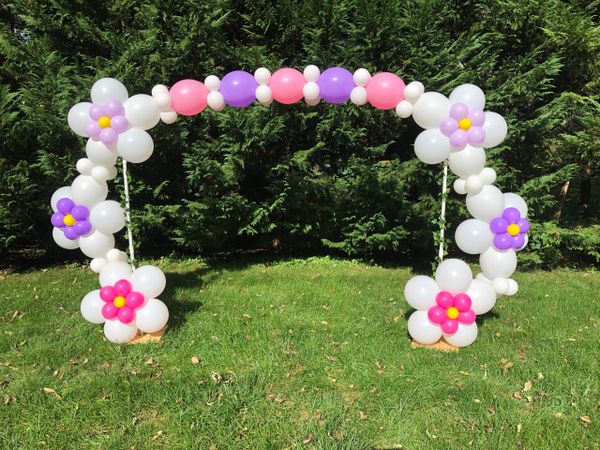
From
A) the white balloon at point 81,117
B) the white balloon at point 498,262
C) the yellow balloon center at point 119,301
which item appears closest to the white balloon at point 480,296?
the white balloon at point 498,262

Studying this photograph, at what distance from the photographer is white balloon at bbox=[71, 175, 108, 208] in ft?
14.1

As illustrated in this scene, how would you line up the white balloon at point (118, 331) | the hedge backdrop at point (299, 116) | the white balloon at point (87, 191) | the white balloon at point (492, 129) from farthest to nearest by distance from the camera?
1. the hedge backdrop at point (299, 116)
2. the white balloon at point (87, 191)
3. the white balloon at point (118, 331)
4. the white balloon at point (492, 129)

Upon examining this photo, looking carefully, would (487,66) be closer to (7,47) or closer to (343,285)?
(343,285)

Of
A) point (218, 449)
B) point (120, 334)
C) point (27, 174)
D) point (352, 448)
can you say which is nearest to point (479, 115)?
point (352, 448)

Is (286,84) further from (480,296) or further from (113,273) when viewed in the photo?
(480,296)

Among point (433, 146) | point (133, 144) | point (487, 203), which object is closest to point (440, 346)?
point (487, 203)

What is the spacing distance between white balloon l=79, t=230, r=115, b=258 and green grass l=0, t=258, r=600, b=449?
2.68 ft

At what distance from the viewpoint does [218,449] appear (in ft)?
9.80

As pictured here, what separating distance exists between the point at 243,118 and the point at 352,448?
4349 millimetres

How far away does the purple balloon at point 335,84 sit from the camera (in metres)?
4.19

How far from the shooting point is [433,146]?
4.08 meters

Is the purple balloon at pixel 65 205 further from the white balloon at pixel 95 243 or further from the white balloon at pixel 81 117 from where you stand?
the white balloon at pixel 81 117

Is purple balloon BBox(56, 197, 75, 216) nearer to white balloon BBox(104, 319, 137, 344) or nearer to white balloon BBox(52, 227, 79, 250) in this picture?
white balloon BBox(52, 227, 79, 250)

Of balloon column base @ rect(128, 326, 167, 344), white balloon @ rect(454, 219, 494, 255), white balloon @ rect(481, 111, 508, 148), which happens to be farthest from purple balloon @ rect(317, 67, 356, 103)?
balloon column base @ rect(128, 326, 167, 344)
